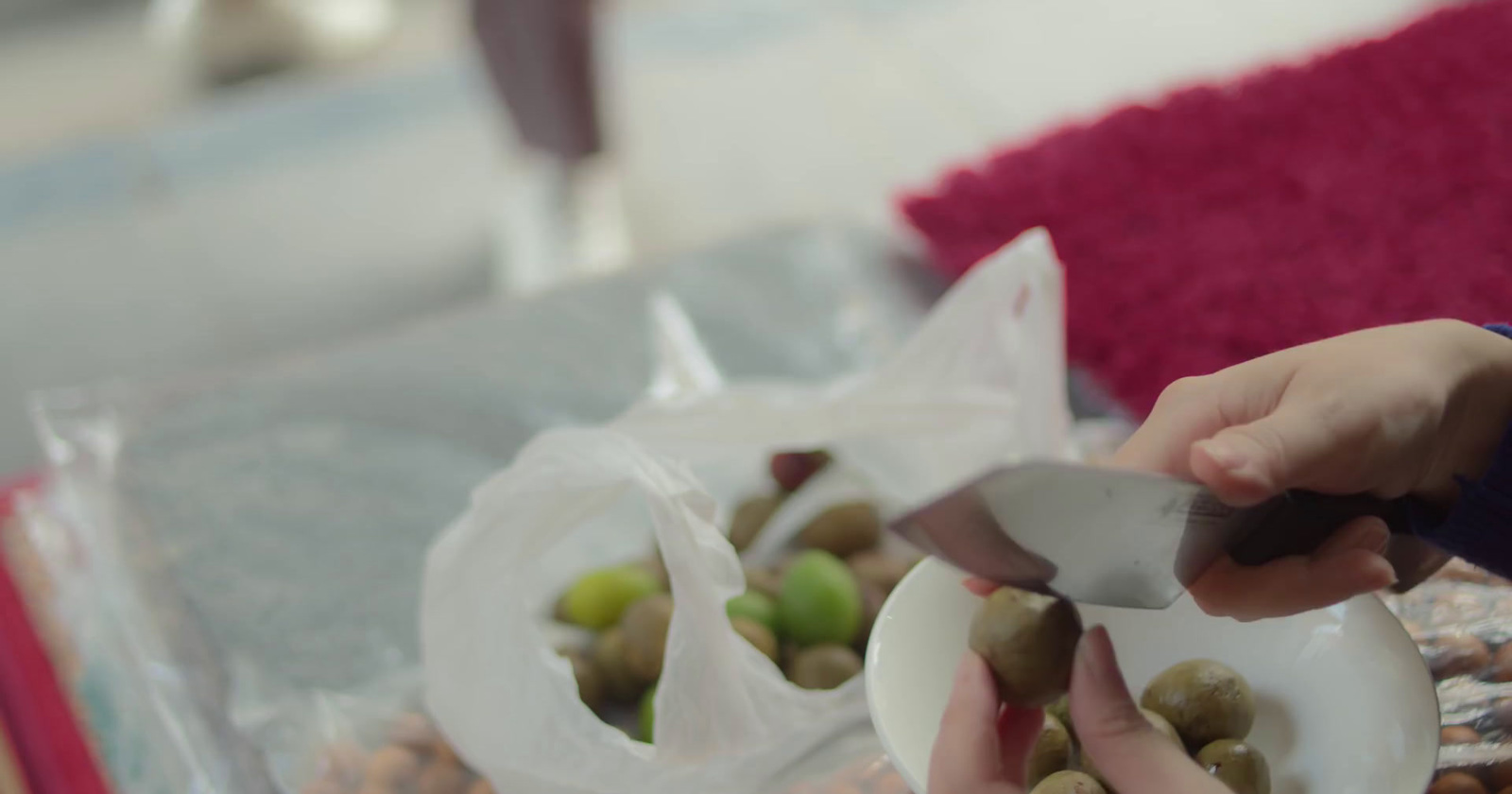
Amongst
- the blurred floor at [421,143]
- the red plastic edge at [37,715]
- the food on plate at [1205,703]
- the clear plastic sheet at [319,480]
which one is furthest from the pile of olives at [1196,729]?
the blurred floor at [421,143]

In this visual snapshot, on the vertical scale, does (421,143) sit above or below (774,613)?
above

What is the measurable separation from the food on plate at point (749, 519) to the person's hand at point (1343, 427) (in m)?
0.33

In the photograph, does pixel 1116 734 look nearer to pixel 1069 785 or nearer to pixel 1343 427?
pixel 1069 785

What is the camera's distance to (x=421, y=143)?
5.34ft

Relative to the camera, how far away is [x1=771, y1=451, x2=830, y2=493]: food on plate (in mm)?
763

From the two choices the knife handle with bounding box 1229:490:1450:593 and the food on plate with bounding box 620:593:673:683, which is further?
the food on plate with bounding box 620:593:673:683

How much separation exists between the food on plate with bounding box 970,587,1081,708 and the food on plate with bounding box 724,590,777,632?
0.64 ft

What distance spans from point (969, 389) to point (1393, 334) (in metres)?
0.31

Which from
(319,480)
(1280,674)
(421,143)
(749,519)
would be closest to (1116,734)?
(1280,674)

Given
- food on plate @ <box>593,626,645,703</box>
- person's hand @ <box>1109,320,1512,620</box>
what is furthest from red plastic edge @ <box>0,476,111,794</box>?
person's hand @ <box>1109,320,1512,620</box>

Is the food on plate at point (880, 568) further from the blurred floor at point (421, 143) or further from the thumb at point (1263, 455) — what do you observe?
the blurred floor at point (421, 143)

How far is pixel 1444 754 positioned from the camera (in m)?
0.52

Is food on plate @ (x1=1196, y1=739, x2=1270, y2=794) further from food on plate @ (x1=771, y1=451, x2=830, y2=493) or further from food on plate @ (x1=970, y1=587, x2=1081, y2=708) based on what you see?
food on plate @ (x1=771, y1=451, x2=830, y2=493)

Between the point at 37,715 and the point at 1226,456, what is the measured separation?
703 millimetres
